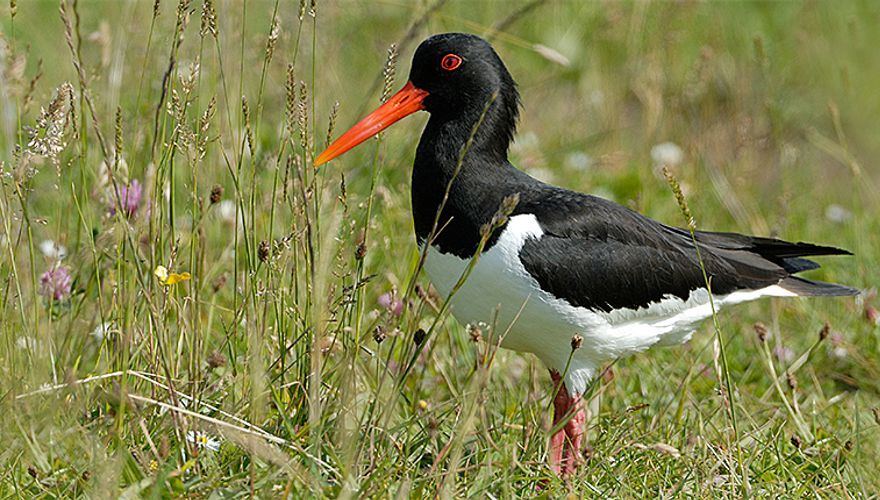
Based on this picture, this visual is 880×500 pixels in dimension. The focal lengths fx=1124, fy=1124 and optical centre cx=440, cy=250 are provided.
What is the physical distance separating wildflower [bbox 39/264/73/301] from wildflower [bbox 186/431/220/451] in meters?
0.78

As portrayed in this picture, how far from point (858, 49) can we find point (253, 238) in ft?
22.3

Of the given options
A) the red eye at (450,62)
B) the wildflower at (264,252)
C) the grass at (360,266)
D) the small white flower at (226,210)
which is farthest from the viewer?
the small white flower at (226,210)

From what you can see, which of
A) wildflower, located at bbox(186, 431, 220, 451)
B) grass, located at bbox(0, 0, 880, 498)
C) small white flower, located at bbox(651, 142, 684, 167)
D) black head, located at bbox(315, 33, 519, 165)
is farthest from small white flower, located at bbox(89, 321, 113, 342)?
small white flower, located at bbox(651, 142, 684, 167)

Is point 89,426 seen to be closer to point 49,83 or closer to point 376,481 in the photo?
point 376,481

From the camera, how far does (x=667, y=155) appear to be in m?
7.25

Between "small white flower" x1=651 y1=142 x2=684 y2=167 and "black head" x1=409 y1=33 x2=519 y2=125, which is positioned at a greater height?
"black head" x1=409 y1=33 x2=519 y2=125

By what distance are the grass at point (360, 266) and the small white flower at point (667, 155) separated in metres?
0.08

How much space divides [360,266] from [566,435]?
3.68 feet

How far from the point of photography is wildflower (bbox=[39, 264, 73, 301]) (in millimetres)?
3699

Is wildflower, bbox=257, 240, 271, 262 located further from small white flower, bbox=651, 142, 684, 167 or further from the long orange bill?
small white flower, bbox=651, 142, 684, 167

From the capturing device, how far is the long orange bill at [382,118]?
396 centimetres

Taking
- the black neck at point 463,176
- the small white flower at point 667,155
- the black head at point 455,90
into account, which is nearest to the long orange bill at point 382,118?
the black head at point 455,90

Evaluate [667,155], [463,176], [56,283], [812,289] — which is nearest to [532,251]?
[463,176]

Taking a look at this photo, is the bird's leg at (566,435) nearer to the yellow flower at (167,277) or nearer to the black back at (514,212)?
the black back at (514,212)
